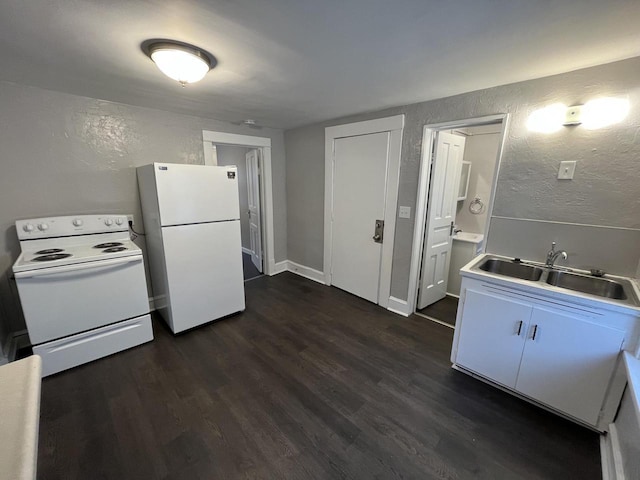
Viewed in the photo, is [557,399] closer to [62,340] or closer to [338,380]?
[338,380]

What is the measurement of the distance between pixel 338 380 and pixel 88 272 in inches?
83.5

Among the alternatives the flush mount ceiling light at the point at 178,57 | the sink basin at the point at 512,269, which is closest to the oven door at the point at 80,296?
the flush mount ceiling light at the point at 178,57

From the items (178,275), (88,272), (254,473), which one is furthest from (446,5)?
(88,272)

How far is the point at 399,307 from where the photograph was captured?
2951 millimetres

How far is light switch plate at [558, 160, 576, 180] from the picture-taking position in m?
1.83

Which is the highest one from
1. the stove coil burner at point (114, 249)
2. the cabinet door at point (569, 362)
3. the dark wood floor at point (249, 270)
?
the stove coil burner at point (114, 249)

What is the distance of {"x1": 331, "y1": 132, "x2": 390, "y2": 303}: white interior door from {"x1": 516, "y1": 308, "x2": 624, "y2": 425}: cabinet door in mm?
1598

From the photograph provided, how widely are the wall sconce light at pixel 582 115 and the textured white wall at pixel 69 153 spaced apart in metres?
2.84

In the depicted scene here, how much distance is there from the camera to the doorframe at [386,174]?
8.84ft

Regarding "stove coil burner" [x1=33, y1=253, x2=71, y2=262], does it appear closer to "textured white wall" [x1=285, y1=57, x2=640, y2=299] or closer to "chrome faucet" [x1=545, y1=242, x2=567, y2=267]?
"textured white wall" [x1=285, y1=57, x2=640, y2=299]

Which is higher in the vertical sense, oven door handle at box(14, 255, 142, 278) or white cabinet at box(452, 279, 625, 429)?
oven door handle at box(14, 255, 142, 278)

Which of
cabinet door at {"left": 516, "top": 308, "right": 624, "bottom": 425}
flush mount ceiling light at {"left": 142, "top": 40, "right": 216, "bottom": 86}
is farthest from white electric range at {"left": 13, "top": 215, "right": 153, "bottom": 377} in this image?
cabinet door at {"left": 516, "top": 308, "right": 624, "bottom": 425}

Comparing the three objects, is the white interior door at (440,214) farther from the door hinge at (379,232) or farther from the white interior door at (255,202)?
the white interior door at (255,202)

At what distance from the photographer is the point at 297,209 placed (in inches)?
156
